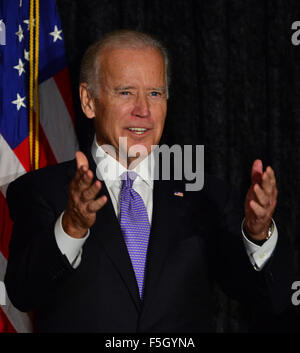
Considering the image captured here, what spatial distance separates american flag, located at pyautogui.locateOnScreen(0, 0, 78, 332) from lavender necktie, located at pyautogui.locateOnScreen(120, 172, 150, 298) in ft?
2.51

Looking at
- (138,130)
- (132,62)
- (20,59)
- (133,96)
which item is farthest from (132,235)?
(20,59)

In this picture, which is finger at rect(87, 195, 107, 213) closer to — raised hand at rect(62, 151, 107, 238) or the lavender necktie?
raised hand at rect(62, 151, 107, 238)

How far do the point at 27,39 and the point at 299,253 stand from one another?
1582mm

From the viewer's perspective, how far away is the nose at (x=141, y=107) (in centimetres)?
180

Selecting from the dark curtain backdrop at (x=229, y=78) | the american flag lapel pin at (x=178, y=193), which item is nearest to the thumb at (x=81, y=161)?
the american flag lapel pin at (x=178, y=193)

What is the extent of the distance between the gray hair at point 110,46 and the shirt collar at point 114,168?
8.8 inches

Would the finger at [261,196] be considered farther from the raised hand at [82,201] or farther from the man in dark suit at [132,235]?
the raised hand at [82,201]

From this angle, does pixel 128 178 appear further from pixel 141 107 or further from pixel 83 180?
pixel 83 180

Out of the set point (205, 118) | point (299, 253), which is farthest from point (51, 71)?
point (299, 253)

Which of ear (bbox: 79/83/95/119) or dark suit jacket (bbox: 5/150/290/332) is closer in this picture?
dark suit jacket (bbox: 5/150/290/332)

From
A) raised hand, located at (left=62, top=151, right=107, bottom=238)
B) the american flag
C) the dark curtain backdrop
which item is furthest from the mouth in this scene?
the dark curtain backdrop

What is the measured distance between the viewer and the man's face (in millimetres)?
A: 1812

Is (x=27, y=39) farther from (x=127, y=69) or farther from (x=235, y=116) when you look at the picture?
(x=235, y=116)

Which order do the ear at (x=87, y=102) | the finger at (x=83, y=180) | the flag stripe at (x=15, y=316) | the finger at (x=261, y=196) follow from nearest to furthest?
the finger at (x=83, y=180) → the finger at (x=261, y=196) → the ear at (x=87, y=102) → the flag stripe at (x=15, y=316)
